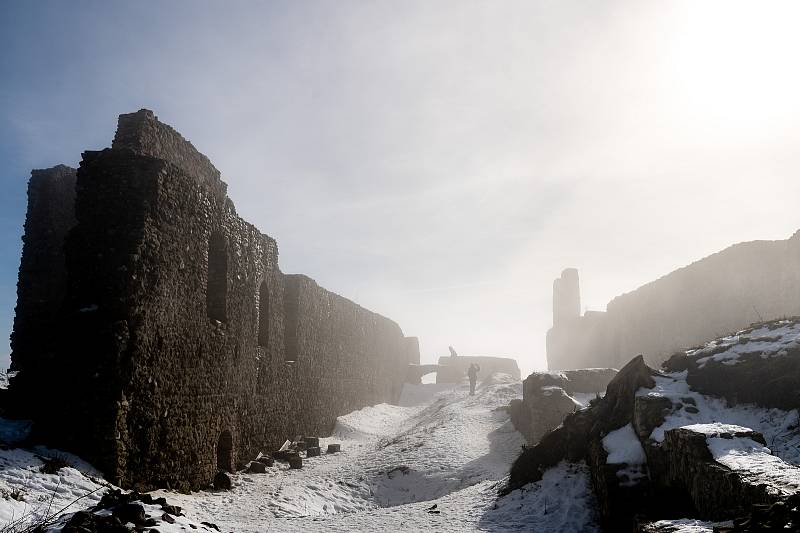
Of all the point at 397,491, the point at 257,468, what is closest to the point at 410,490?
the point at 397,491

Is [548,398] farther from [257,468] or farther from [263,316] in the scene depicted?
[263,316]

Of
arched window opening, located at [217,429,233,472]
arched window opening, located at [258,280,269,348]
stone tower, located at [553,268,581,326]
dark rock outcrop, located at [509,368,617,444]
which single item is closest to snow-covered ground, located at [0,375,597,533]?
arched window opening, located at [217,429,233,472]

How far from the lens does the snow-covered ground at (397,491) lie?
7473 millimetres

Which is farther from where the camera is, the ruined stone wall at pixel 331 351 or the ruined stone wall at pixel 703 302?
the ruined stone wall at pixel 703 302

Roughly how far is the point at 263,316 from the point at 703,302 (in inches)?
719

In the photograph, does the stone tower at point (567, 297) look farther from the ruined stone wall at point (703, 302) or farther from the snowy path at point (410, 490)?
the snowy path at point (410, 490)

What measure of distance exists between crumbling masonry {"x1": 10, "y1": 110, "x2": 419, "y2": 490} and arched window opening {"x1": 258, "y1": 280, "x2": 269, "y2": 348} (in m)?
0.03

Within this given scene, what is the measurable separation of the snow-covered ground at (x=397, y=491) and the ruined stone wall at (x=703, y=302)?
8853 millimetres

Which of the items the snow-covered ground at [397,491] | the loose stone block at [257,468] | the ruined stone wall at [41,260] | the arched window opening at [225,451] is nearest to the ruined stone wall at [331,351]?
the snow-covered ground at [397,491]

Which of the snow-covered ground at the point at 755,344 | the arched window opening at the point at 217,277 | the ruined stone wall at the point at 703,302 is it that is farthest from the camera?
the ruined stone wall at the point at 703,302

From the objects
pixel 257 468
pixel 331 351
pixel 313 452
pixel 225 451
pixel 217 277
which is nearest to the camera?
pixel 225 451

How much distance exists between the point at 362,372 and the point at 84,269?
18849 mm

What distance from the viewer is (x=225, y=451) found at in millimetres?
12109

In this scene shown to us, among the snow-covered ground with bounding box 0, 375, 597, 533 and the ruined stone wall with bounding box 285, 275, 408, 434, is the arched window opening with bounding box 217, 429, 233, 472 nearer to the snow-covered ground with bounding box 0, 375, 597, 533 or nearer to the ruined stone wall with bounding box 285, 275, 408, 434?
the snow-covered ground with bounding box 0, 375, 597, 533
